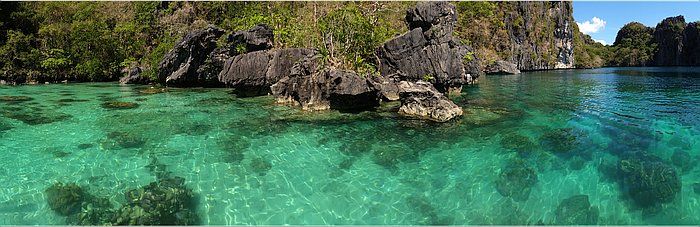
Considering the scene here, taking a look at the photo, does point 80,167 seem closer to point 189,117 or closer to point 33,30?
point 189,117

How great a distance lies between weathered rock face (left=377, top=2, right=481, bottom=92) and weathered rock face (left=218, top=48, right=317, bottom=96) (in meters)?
5.33

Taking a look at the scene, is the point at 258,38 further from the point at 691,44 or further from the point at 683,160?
the point at 691,44

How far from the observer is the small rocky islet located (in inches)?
279

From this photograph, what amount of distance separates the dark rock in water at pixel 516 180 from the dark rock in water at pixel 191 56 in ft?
83.7

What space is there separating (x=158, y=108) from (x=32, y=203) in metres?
11.8

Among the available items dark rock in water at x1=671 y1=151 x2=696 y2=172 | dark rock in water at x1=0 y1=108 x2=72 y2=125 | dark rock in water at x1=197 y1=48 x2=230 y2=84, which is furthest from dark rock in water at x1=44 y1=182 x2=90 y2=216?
dark rock in water at x1=197 y1=48 x2=230 y2=84

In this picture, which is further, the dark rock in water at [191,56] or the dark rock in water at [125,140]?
the dark rock in water at [191,56]

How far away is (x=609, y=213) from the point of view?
7.02m

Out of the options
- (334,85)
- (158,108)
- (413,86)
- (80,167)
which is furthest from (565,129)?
(158,108)

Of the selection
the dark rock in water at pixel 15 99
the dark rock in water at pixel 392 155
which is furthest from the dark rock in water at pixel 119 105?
the dark rock in water at pixel 392 155

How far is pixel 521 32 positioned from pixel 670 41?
73.4 metres

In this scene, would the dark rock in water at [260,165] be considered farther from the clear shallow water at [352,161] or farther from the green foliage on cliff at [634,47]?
the green foliage on cliff at [634,47]

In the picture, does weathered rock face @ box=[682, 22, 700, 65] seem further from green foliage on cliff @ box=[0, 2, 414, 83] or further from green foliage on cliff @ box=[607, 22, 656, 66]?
green foliage on cliff @ box=[0, 2, 414, 83]

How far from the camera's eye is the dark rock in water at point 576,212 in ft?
22.1
